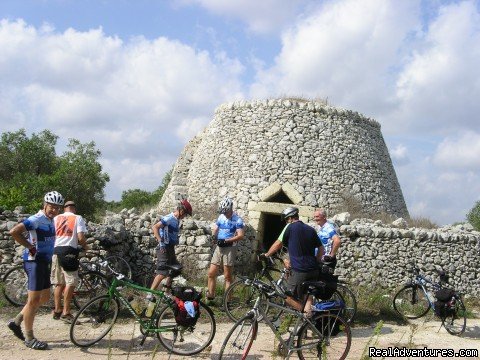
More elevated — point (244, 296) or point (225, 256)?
point (225, 256)

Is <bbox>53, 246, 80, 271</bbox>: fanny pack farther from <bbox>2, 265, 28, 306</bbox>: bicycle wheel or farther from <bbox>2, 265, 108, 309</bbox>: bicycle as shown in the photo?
<bbox>2, 265, 28, 306</bbox>: bicycle wheel

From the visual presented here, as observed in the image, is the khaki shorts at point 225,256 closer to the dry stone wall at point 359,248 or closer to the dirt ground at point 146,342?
the dirt ground at point 146,342

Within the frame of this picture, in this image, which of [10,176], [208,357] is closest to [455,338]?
[208,357]

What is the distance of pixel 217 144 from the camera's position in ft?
49.3

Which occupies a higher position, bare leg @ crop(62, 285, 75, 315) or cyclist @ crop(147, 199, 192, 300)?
cyclist @ crop(147, 199, 192, 300)

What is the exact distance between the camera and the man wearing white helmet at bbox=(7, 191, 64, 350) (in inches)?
216

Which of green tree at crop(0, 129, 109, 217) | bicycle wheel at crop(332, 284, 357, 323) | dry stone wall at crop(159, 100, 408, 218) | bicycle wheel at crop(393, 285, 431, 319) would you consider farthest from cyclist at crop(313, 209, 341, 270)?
green tree at crop(0, 129, 109, 217)

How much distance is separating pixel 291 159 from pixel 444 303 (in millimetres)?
7090

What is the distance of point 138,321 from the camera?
5.77 metres

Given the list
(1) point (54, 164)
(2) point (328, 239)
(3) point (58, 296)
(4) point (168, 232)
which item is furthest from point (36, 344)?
(1) point (54, 164)

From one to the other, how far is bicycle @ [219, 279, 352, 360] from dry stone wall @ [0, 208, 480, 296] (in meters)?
4.29

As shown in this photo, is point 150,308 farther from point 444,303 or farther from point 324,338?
point 444,303

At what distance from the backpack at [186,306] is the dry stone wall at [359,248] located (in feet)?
11.8

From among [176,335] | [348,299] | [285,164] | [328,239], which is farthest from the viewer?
[285,164]
